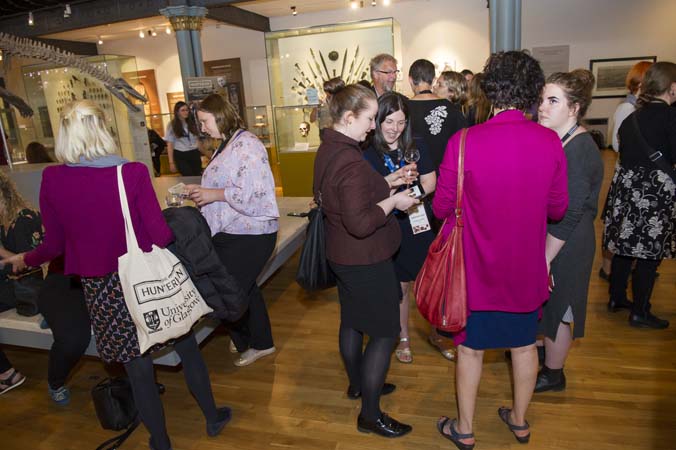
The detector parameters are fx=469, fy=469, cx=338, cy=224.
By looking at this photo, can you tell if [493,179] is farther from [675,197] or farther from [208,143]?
[675,197]

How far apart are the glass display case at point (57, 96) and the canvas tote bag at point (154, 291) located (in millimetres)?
5139

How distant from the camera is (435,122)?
2.99 meters

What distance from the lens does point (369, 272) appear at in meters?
1.91

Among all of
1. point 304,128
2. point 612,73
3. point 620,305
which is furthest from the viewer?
point 612,73

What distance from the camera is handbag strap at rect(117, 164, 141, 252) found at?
1727 millimetres

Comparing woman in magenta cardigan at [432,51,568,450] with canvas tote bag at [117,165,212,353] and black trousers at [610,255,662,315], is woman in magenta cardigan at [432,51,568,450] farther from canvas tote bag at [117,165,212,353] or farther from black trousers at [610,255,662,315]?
black trousers at [610,255,662,315]

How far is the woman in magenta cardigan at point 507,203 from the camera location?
1.56 m

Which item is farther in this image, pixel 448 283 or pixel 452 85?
pixel 452 85

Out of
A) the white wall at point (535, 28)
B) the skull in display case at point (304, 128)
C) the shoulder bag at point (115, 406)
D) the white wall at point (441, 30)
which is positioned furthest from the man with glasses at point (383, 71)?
the white wall at point (441, 30)

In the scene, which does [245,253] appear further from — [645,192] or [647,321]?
[647,321]

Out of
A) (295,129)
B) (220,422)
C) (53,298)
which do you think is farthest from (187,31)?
(220,422)

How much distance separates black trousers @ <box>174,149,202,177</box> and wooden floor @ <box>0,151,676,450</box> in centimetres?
333

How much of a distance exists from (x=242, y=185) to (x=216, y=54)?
11.4m

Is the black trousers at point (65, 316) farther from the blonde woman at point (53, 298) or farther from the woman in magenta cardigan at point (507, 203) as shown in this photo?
the woman in magenta cardigan at point (507, 203)
